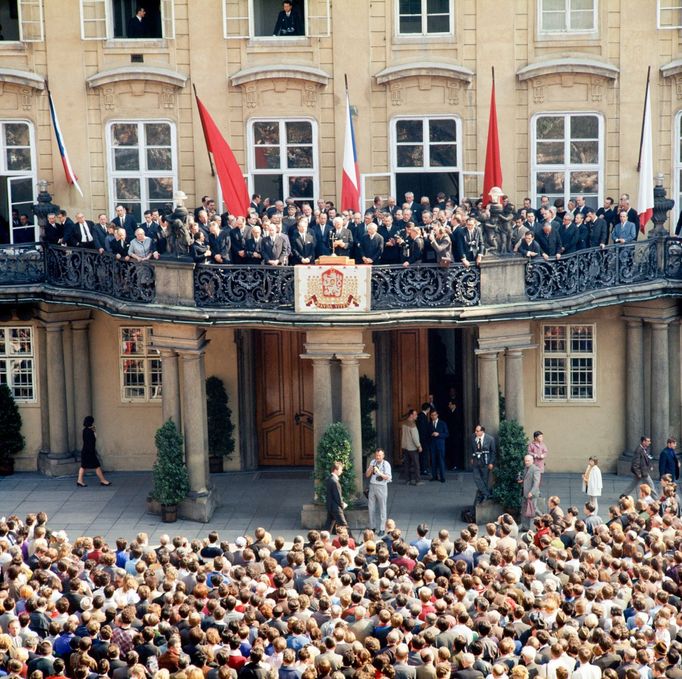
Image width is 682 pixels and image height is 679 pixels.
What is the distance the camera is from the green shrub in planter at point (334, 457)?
31.4m

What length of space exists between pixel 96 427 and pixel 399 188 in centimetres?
829

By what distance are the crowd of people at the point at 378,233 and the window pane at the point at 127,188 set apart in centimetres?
173

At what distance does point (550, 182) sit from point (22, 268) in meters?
11.0

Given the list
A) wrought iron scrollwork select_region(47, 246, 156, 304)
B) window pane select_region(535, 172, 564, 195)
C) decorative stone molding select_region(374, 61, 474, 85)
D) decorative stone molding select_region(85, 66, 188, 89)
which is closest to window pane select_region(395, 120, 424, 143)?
decorative stone molding select_region(374, 61, 474, 85)

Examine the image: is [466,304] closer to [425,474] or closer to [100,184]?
[425,474]

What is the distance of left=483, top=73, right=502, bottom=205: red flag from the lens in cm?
3325

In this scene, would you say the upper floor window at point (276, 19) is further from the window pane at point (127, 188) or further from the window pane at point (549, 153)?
the window pane at point (549, 153)

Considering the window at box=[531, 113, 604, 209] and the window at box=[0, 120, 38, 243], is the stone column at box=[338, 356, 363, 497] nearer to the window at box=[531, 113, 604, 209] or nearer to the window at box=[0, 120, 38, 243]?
the window at box=[531, 113, 604, 209]

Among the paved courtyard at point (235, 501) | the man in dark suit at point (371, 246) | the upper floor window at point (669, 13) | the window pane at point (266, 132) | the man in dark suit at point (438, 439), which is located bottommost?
the paved courtyard at point (235, 501)

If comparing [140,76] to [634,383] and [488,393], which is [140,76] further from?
[634,383]

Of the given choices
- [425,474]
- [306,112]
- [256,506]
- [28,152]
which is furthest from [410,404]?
[28,152]

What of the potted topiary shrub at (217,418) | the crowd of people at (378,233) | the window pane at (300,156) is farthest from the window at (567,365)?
the potted topiary shrub at (217,418)

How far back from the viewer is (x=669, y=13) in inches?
1335

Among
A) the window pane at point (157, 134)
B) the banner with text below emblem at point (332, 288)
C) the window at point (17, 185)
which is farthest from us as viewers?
the window at point (17, 185)
